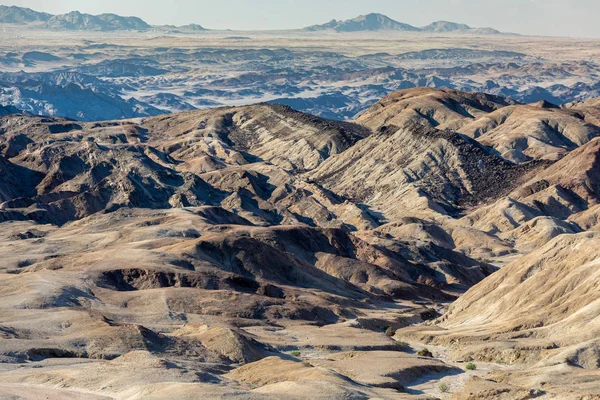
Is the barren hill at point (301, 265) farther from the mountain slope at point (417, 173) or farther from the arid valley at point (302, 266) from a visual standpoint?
the mountain slope at point (417, 173)

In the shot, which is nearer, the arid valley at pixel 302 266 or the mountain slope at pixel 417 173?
the arid valley at pixel 302 266

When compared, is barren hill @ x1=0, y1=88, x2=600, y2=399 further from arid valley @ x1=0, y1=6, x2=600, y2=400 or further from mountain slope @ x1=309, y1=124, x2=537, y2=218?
mountain slope @ x1=309, y1=124, x2=537, y2=218

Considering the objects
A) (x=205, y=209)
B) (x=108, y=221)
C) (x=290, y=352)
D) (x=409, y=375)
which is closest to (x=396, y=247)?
(x=205, y=209)

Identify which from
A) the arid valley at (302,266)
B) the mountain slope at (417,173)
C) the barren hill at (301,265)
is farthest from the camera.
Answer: the mountain slope at (417,173)

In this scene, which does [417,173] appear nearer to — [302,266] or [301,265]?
[301,265]

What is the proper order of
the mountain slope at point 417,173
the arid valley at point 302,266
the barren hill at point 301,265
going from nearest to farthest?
the arid valley at point 302,266, the barren hill at point 301,265, the mountain slope at point 417,173

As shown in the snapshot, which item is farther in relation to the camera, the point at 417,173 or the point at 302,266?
the point at 417,173

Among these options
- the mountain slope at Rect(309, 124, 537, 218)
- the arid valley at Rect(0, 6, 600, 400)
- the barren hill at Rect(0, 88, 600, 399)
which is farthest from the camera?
the mountain slope at Rect(309, 124, 537, 218)

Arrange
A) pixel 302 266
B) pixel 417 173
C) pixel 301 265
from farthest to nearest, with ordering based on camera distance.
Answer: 1. pixel 417 173
2. pixel 301 265
3. pixel 302 266

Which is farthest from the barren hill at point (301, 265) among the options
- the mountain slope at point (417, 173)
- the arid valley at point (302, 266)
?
the mountain slope at point (417, 173)

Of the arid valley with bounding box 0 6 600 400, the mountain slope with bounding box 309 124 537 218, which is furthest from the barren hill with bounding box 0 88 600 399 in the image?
the mountain slope with bounding box 309 124 537 218

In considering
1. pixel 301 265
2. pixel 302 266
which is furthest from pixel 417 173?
pixel 302 266
